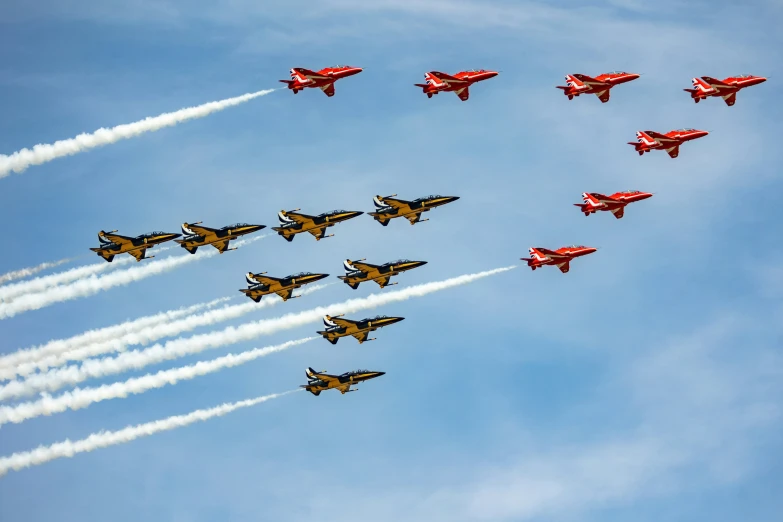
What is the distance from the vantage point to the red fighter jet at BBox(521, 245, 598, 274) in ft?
442

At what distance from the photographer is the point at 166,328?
136 meters

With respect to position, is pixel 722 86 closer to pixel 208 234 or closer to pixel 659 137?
pixel 659 137

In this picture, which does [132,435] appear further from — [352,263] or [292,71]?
[292,71]

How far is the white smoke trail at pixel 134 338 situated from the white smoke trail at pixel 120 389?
3.81 meters

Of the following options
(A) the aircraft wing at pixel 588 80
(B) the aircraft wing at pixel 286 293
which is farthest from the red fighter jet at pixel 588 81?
(B) the aircraft wing at pixel 286 293

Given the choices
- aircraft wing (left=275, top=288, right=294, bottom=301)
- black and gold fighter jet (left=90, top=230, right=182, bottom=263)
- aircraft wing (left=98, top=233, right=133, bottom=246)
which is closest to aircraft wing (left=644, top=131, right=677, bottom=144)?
aircraft wing (left=275, top=288, right=294, bottom=301)

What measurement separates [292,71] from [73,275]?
36571 millimetres

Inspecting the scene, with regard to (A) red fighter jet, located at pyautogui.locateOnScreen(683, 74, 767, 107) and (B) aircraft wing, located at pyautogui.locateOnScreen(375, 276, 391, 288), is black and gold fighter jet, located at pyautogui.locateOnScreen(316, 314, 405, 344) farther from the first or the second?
(A) red fighter jet, located at pyautogui.locateOnScreen(683, 74, 767, 107)

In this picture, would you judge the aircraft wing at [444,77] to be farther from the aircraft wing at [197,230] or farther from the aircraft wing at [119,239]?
the aircraft wing at [119,239]

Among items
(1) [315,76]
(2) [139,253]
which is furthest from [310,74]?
(2) [139,253]

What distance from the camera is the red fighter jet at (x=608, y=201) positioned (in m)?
138

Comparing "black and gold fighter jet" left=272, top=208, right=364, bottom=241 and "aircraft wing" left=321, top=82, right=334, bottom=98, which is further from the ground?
"aircraft wing" left=321, top=82, right=334, bottom=98

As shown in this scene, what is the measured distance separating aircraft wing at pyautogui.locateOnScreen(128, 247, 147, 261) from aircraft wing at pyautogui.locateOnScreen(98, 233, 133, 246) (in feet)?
4.78

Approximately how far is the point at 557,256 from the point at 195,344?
147 feet
